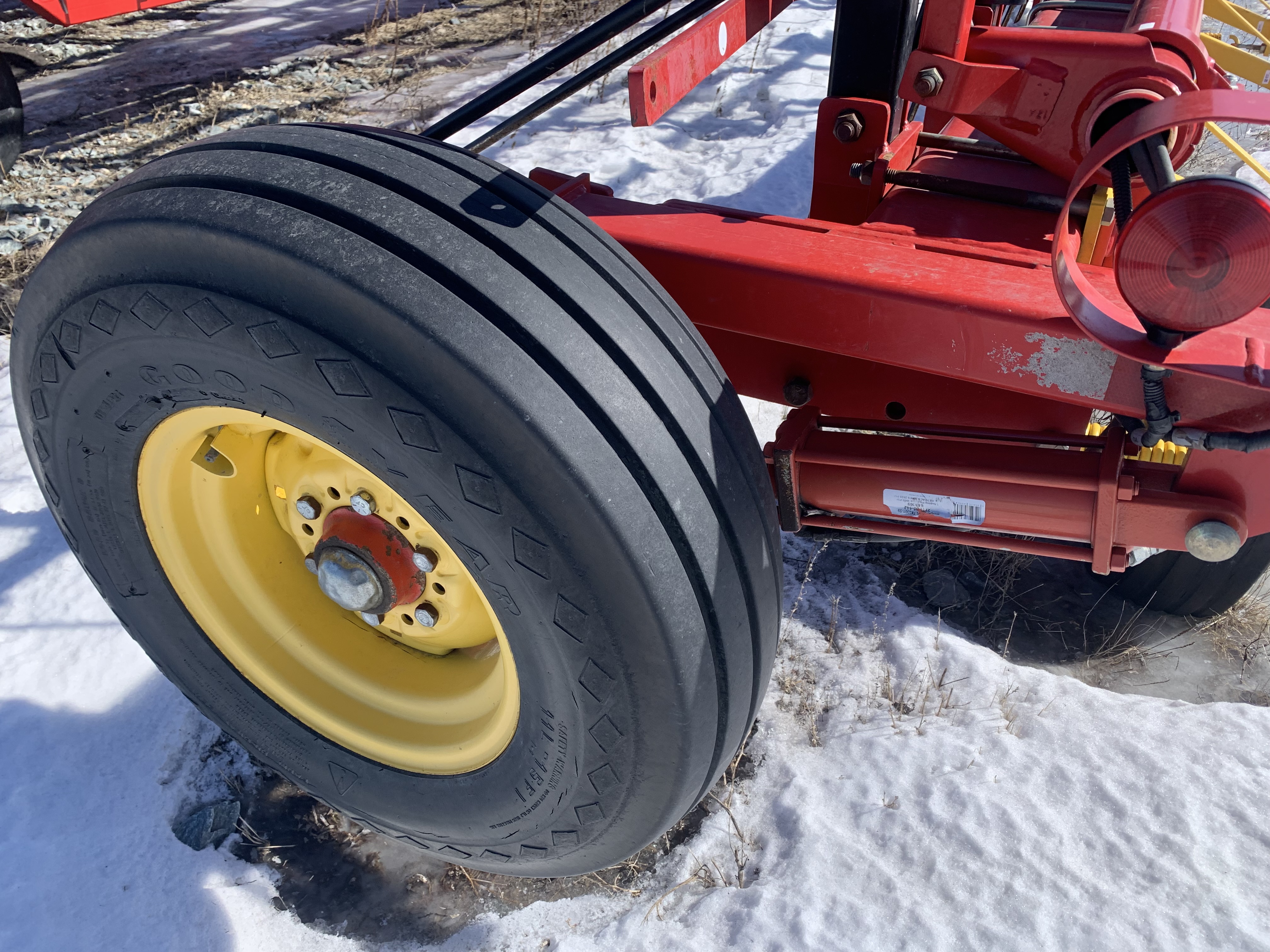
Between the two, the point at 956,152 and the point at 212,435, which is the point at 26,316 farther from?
the point at 956,152

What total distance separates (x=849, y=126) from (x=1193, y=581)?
1.60 m

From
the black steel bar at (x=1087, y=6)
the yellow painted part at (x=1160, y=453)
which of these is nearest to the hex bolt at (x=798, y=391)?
the yellow painted part at (x=1160, y=453)

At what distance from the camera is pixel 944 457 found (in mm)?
1633

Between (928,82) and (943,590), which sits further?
(943,590)

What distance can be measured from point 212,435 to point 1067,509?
156cm

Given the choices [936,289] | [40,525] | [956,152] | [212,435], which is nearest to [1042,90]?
[956,152]

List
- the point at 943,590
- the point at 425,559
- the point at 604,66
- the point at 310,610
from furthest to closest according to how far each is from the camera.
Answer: the point at 943,590 → the point at 604,66 → the point at 310,610 → the point at 425,559

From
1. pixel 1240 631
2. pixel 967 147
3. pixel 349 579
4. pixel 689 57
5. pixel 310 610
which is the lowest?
pixel 1240 631

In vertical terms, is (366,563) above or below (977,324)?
below

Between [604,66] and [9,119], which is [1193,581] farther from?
[9,119]

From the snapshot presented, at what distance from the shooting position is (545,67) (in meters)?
2.00

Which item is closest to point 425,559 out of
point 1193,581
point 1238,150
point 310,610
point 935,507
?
point 310,610

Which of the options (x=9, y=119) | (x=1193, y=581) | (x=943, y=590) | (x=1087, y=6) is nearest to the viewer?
(x=1193, y=581)

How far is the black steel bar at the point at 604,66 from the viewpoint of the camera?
196 centimetres
